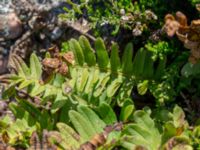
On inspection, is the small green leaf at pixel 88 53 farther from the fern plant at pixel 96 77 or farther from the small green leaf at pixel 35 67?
the small green leaf at pixel 35 67

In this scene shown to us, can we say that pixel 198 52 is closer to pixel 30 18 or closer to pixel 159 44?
pixel 159 44

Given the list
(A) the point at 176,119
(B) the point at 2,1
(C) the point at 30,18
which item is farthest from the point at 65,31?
(A) the point at 176,119

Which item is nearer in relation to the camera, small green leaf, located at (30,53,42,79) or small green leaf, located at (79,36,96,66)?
→ small green leaf, located at (79,36,96,66)

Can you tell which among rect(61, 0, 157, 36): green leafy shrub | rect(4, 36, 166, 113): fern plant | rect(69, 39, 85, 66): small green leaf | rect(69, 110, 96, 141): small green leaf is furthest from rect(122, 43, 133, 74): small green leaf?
rect(69, 110, 96, 141): small green leaf

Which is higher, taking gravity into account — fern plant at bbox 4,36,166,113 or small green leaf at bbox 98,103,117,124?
fern plant at bbox 4,36,166,113

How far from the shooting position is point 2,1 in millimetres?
3627

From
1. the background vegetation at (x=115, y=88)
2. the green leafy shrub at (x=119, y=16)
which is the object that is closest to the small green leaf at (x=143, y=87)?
the background vegetation at (x=115, y=88)

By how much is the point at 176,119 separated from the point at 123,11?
2.07 feet

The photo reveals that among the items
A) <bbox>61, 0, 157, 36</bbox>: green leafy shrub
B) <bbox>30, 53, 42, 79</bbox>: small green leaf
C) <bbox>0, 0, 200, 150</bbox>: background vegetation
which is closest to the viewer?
<bbox>0, 0, 200, 150</bbox>: background vegetation

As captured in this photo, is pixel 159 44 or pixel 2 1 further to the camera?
pixel 2 1

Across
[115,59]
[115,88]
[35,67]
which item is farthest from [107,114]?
[35,67]

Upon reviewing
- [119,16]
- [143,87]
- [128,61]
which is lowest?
[143,87]

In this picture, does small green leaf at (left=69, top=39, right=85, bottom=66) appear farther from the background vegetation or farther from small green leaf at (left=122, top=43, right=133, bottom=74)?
small green leaf at (left=122, top=43, right=133, bottom=74)

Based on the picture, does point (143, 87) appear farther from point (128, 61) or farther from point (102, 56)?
point (102, 56)
